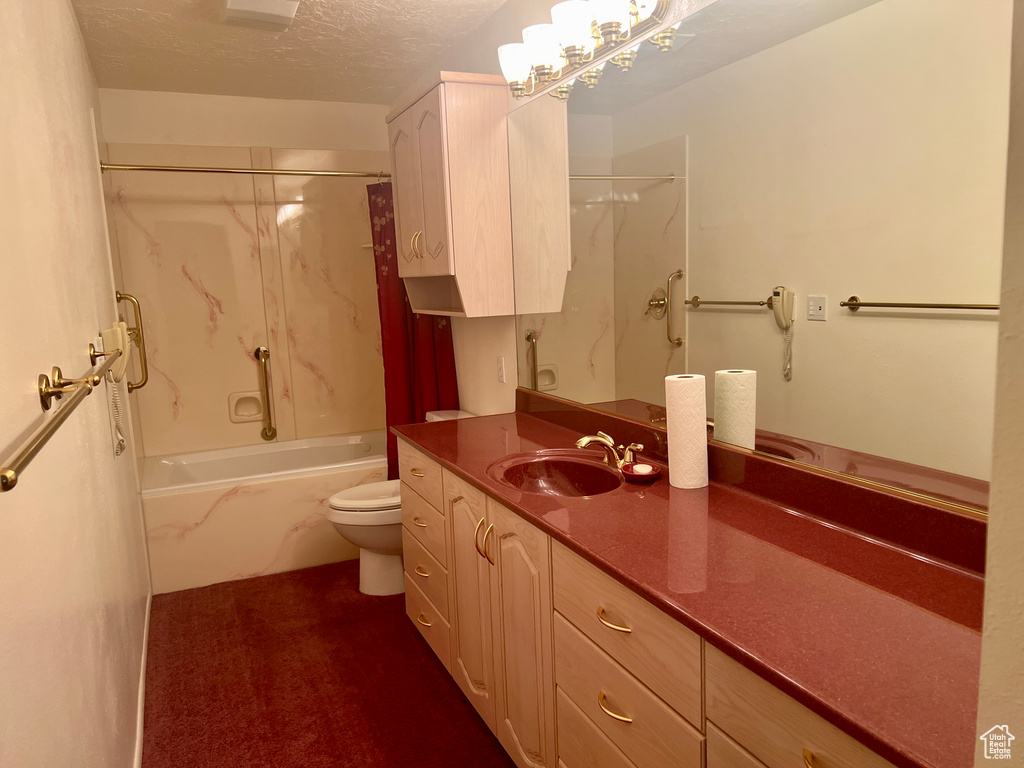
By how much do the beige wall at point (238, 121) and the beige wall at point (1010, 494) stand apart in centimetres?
407

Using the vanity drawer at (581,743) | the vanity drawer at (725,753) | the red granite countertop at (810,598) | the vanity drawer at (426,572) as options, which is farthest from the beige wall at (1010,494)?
the vanity drawer at (426,572)

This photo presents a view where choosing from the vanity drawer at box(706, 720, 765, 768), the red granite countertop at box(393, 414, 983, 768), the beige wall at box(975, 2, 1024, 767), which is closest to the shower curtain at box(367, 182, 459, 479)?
the red granite countertop at box(393, 414, 983, 768)

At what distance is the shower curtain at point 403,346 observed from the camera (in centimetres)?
353

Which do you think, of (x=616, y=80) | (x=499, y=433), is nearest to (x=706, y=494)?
(x=499, y=433)

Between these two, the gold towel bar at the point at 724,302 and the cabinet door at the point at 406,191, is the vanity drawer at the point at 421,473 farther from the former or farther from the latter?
the gold towel bar at the point at 724,302

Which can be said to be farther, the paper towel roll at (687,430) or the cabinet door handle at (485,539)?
the cabinet door handle at (485,539)

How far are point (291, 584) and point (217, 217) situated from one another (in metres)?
2.02

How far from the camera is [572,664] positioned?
153cm

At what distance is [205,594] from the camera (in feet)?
10.7

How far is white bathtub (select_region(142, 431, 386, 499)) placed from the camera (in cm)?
361

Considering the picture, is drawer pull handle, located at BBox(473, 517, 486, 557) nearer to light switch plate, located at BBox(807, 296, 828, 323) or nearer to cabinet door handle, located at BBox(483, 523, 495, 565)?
cabinet door handle, located at BBox(483, 523, 495, 565)

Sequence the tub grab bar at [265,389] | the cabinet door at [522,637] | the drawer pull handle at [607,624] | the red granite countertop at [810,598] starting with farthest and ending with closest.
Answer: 1. the tub grab bar at [265,389]
2. the cabinet door at [522,637]
3. the drawer pull handle at [607,624]
4. the red granite countertop at [810,598]

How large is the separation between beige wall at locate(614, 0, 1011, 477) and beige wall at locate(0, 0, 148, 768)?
1.42 metres

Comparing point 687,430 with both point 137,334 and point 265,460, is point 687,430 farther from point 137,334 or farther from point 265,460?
point 265,460
